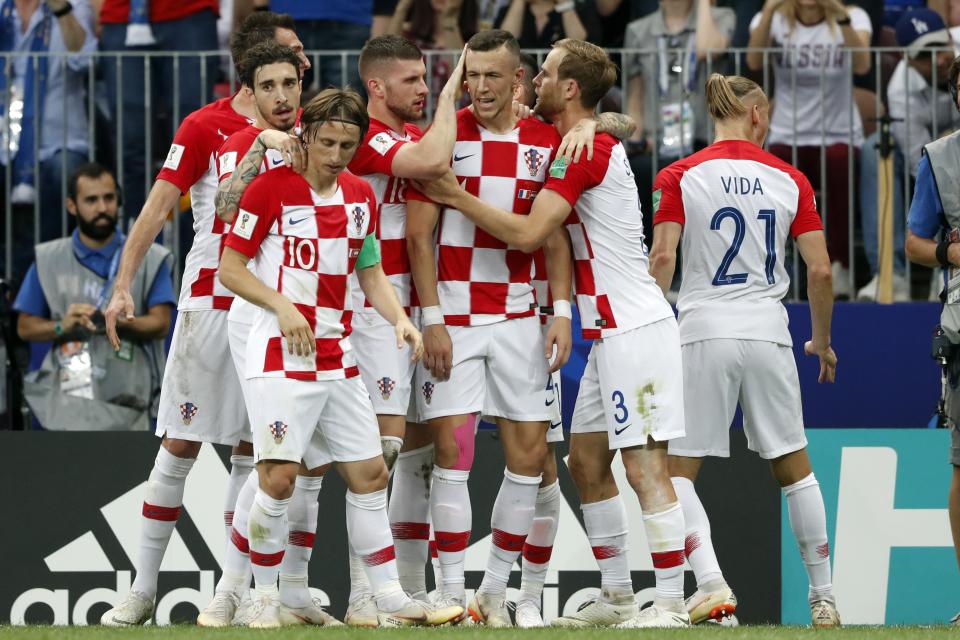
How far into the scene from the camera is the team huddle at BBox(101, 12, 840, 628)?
6191mm

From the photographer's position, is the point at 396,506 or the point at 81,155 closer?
the point at 396,506

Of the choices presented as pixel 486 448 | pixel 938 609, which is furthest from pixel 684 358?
pixel 938 609

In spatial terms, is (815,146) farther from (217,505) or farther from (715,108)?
(217,505)

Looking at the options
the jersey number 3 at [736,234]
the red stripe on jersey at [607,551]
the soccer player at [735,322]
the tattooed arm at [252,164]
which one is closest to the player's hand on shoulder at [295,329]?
the tattooed arm at [252,164]

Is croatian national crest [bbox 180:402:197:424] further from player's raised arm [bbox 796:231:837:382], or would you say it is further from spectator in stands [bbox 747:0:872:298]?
spectator in stands [bbox 747:0:872:298]

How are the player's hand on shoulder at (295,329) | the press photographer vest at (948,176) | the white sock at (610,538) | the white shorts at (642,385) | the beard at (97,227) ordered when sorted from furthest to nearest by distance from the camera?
1. the beard at (97,227)
2. the press photographer vest at (948,176)
3. the white sock at (610,538)
4. the white shorts at (642,385)
5. the player's hand on shoulder at (295,329)

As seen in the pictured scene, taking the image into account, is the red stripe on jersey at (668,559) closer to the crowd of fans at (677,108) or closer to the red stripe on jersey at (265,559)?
the red stripe on jersey at (265,559)

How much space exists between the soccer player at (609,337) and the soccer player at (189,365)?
1.13 metres

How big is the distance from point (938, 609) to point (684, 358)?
89.5 inches

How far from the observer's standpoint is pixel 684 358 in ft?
23.5

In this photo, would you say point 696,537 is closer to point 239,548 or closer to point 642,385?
point 642,385

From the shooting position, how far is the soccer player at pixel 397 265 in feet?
21.5

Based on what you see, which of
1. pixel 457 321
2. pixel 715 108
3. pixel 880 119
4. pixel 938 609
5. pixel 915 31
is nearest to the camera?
pixel 457 321

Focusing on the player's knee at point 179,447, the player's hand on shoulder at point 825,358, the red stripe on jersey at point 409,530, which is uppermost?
the player's hand on shoulder at point 825,358
